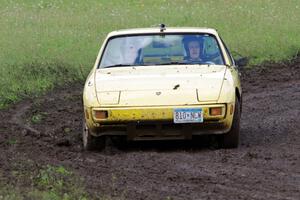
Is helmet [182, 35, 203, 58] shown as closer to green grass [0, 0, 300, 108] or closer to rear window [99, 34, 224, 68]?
rear window [99, 34, 224, 68]

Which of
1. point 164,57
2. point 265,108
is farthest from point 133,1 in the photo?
point 164,57

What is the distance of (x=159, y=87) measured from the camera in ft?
33.0

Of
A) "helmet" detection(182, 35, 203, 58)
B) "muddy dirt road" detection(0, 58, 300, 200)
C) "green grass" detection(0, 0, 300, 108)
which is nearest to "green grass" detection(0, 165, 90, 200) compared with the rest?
"muddy dirt road" detection(0, 58, 300, 200)

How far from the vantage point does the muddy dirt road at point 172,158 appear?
7.77m

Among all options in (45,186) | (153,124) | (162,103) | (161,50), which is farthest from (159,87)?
(45,186)

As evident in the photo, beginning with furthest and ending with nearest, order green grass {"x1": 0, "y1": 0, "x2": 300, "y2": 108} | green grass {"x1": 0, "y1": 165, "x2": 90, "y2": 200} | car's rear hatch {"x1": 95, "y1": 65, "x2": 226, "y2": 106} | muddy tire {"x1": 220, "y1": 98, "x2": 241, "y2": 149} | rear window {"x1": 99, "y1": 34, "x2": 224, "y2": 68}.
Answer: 1. green grass {"x1": 0, "y1": 0, "x2": 300, "y2": 108}
2. rear window {"x1": 99, "y1": 34, "x2": 224, "y2": 68}
3. muddy tire {"x1": 220, "y1": 98, "x2": 241, "y2": 149}
4. car's rear hatch {"x1": 95, "y1": 65, "x2": 226, "y2": 106}
5. green grass {"x1": 0, "y1": 165, "x2": 90, "y2": 200}

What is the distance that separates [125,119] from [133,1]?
23.5 metres

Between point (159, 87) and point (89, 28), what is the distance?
585 inches

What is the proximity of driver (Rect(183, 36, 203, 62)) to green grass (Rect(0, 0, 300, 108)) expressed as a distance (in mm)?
4222

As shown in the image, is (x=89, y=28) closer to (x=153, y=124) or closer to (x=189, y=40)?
(x=189, y=40)

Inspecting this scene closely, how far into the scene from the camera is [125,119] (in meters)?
9.83

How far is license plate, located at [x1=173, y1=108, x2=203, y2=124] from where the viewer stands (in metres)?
9.75

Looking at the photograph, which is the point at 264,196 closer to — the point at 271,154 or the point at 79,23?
the point at 271,154

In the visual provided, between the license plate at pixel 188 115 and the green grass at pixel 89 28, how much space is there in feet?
17.6
